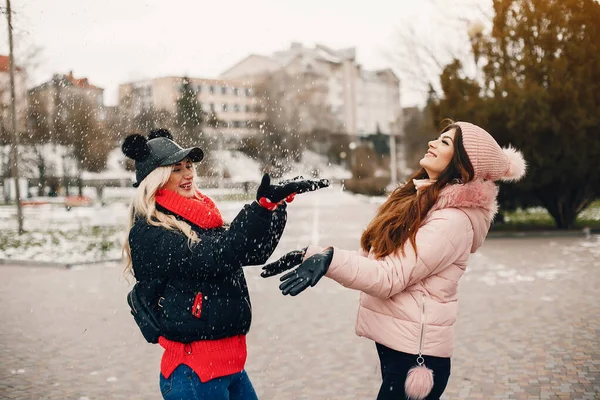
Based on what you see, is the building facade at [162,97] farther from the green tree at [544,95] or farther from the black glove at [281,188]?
the black glove at [281,188]

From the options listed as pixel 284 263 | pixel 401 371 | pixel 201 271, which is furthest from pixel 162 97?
pixel 201 271

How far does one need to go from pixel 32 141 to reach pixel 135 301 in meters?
23.6

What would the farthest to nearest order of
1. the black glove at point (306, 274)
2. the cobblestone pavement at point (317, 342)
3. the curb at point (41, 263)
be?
1. the curb at point (41, 263)
2. the cobblestone pavement at point (317, 342)
3. the black glove at point (306, 274)

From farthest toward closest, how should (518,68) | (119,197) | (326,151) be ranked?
(326,151) < (119,197) < (518,68)

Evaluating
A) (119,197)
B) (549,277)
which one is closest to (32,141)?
(119,197)

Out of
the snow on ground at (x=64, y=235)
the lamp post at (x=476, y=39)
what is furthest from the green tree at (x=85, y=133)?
the lamp post at (x=476, y=39)

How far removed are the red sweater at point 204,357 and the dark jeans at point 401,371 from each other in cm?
67

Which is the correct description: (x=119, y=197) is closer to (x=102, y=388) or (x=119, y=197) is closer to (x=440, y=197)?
(x=102, y=388)

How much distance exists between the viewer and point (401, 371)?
2.88m

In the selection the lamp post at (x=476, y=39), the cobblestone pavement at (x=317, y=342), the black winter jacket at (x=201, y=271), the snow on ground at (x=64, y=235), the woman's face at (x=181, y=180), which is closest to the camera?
the black winter jacket at (x=201, y=271)

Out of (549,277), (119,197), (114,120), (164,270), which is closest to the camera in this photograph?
(164,270)

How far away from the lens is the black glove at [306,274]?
2521 mm

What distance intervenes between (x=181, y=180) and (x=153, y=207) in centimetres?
20

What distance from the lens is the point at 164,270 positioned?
2.58m
